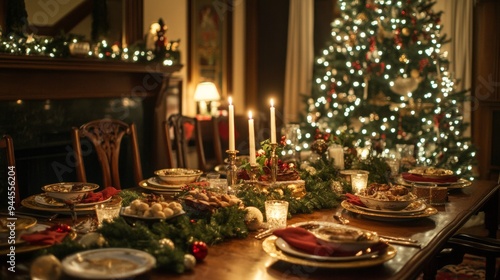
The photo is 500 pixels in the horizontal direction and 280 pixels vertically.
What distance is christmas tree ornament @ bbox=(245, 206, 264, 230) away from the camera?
1.98 m

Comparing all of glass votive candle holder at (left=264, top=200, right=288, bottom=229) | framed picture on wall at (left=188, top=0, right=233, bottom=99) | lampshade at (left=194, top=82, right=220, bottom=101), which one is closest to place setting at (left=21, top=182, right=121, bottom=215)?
glass votive candle holder at (left=264, top=200, right=288, bottom=229)

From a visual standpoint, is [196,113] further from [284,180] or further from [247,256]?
[247,256]

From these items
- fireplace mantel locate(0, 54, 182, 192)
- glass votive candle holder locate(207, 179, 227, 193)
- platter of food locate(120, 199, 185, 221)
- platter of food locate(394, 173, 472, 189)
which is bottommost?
platter of food locate(394, 173, 472, 189)

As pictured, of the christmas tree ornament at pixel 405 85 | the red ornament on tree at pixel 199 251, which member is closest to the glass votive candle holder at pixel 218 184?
the red ornament on tree at pixel 199 251

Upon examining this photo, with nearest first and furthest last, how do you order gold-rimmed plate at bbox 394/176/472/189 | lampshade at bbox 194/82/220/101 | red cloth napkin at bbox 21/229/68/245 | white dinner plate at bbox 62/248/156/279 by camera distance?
white dinner plate at bbox 62/248/156/279
red cloth napkin at bbox 21/229/68/245
gold-rimmed plate at bbox 394/176/472/189
lampshade at bbox 194/82/220/101

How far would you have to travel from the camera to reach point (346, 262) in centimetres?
158

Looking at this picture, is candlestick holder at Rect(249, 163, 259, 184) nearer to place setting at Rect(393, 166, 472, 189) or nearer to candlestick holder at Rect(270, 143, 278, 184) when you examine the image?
candlestick holder at Rect(270, 143, 278, 184)

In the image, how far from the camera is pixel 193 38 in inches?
236

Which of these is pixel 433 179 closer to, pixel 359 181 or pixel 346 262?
pixel 359 181

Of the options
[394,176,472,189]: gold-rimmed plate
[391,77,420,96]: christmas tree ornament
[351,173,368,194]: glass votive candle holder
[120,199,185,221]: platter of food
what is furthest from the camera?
[391,77,420,96]: christmas tree ornament

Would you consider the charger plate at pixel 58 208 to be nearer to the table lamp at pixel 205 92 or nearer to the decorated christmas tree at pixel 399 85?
the decorated christmas tree at pixel 399 85

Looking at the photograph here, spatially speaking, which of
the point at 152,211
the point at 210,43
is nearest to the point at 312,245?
the point at 152,211

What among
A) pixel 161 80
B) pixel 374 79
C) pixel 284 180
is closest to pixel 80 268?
pixel 284 180

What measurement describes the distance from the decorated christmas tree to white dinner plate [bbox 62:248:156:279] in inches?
154
